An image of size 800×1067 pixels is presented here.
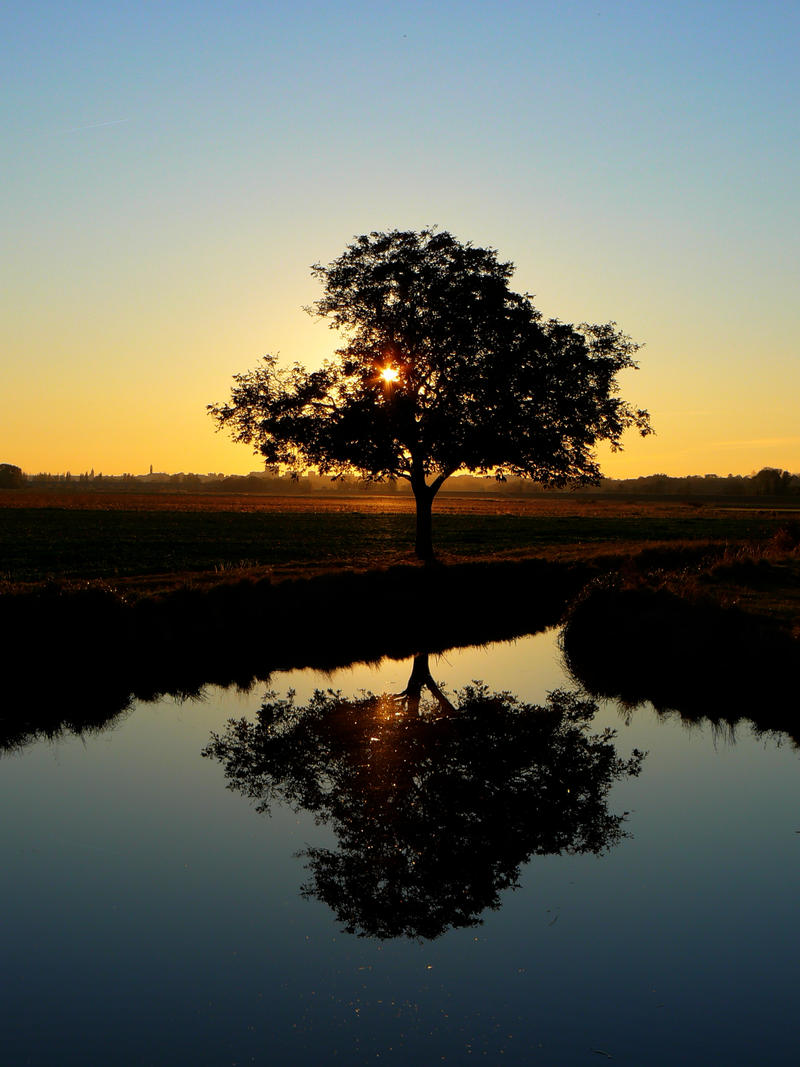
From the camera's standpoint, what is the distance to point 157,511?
101125 mm

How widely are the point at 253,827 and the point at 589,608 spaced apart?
16.6 meters

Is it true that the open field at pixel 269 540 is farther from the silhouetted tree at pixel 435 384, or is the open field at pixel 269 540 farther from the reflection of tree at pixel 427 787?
the reflection of tree at pixel 427 787

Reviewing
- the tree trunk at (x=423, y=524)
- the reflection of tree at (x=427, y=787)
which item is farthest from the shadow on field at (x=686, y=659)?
the tree trunk at (x=423, y=524)

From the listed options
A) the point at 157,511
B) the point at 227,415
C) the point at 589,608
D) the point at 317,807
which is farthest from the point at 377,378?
the point at 157,511

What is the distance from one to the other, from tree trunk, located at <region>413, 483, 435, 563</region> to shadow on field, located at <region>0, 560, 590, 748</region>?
4.74m

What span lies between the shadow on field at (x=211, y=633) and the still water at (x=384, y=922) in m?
4.49

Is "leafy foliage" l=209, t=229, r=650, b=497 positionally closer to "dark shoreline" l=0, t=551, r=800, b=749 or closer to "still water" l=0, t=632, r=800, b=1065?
"dark shoreline" l=0, t=551, r=800, b=749

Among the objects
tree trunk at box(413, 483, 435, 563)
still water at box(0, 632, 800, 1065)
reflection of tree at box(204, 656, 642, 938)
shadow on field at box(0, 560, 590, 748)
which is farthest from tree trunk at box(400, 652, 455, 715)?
tree trunk at box(413, 483, 435, 563)

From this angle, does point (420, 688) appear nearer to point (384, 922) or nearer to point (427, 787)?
point (427, 787)

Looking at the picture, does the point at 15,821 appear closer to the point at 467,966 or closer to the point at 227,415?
the point at 467,966

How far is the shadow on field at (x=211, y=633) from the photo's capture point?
19.8 metres

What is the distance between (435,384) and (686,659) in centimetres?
1841

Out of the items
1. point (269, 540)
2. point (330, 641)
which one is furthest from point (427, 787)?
point (269, 540)

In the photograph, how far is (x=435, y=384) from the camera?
37062mm
